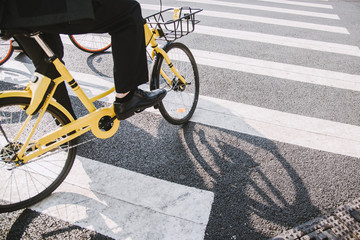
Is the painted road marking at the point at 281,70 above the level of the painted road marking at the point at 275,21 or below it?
below

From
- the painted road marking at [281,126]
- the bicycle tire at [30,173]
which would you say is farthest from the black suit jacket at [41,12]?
the painted road marking at [281,126]

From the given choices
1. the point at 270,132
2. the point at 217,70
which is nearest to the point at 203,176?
the point at 270,132

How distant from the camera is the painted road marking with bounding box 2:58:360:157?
3.00 m

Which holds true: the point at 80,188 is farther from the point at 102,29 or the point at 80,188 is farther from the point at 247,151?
the point at 247,151

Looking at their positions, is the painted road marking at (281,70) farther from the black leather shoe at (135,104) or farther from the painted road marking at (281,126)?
the black leather shoe at (135,104)

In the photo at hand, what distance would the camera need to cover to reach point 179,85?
300 centimetres

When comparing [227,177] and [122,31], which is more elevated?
[122,31]

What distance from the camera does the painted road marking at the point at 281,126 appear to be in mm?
3000

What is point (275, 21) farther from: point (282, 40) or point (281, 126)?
point (281, 126)

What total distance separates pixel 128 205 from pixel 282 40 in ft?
15.1

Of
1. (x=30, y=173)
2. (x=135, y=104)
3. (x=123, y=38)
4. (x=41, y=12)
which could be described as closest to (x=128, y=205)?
(x=135, y=104)

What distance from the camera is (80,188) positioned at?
240 centimetres

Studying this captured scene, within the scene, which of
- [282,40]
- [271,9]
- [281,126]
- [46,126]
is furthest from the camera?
[271,9]

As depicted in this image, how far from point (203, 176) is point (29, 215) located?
1.44 metres
